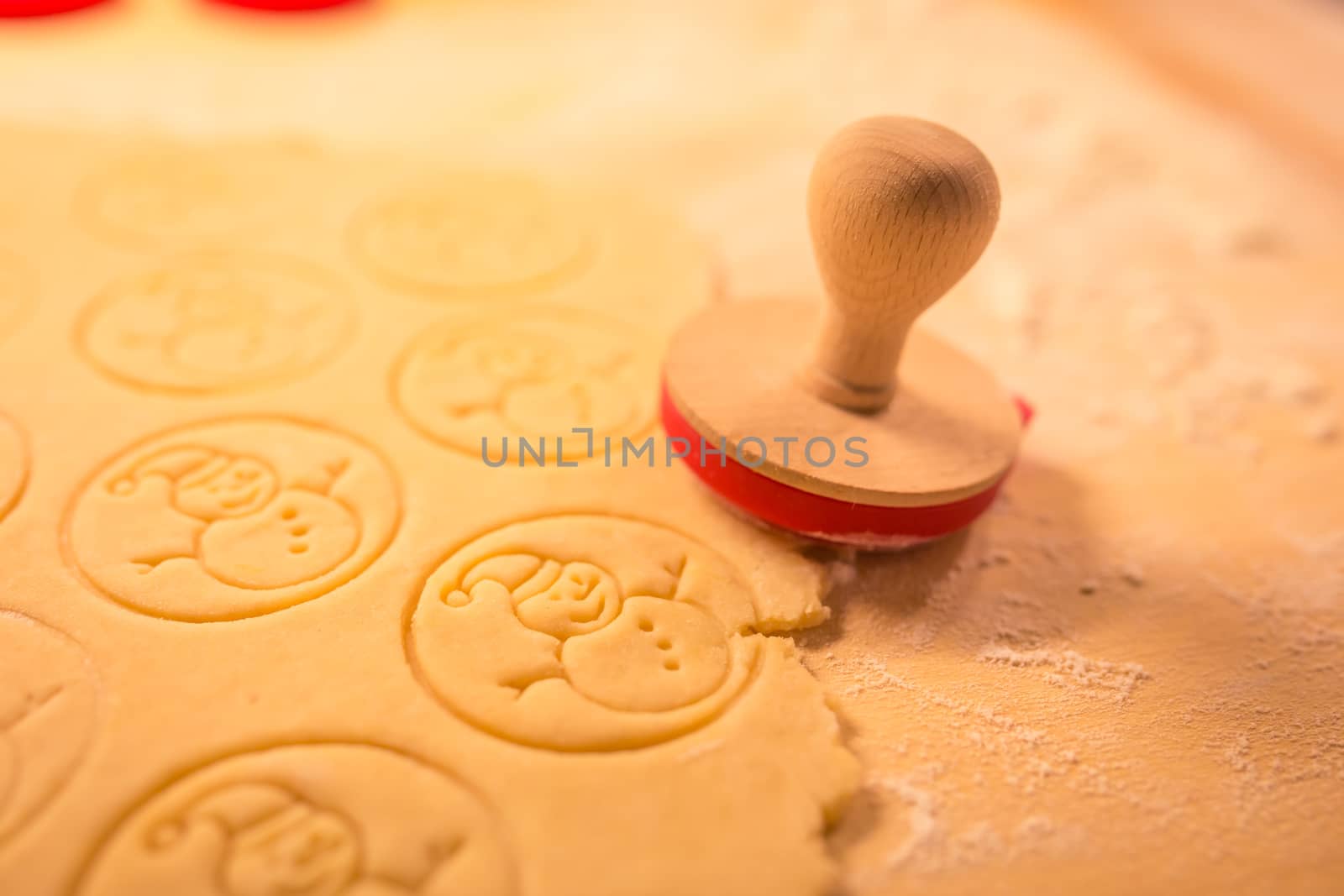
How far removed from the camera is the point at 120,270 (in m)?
1.11

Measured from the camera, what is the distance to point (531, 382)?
1015 millimetres

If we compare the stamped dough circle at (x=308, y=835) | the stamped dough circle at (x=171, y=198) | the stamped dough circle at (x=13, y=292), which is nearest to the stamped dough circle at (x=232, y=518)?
the stamped dough circle at (x=308, y=835)

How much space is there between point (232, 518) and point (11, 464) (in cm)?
21

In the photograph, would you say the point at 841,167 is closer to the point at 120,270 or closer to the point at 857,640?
the point at 857,640

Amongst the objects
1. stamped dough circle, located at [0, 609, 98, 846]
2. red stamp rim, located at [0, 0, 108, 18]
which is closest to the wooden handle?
stamped dough circle, located at [0, 609, 98, 846]

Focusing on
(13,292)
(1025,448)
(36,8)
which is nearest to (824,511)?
(1025,448)

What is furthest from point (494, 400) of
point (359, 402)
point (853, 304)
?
point (853, 304)

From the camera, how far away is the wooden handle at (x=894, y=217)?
753 millimetres

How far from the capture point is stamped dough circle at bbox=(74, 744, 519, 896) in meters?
0.59

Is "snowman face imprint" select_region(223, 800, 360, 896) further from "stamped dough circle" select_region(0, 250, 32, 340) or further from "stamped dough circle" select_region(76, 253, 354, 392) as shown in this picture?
"stamped dough circle" select_region(0, 250, 32, 340)

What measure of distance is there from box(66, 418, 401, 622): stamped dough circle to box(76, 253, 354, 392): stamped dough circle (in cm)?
9

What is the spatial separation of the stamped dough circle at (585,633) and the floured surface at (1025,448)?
0.08ft

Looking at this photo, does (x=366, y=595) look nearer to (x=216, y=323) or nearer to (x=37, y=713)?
(x=37, y=713)

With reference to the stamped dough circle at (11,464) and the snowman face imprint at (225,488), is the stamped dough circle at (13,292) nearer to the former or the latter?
the stamped dough circle at (11,464)
